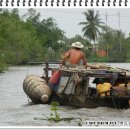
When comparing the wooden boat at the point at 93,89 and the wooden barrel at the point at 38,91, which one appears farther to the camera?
the wooden barrel at the point at 38,91

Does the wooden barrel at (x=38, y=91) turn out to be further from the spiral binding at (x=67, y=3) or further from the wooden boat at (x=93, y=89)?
the spiral binding at (x=67, y=3)

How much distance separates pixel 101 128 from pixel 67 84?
517 cm

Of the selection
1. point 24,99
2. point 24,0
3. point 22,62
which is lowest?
point 22,62

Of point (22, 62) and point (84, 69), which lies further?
point (22, 62)

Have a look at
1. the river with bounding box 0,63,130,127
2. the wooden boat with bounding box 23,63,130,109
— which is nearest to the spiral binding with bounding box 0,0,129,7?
the river with bounding box 0,63,130,127

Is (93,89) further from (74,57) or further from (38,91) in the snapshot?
(38,91)

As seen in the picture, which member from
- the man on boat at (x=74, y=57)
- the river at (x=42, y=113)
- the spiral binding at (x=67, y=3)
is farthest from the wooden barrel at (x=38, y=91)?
the spiral binding at (x=67, y=3)

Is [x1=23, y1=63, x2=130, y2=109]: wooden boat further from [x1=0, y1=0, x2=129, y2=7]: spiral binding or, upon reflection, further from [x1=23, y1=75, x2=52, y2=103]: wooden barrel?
[x1=0, y1=0, x2=129, y2=7]: spiral binding

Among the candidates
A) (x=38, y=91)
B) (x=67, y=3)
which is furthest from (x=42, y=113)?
(x=67, y=3)

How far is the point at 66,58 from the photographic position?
12.6m

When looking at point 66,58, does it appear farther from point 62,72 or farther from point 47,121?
point 47,121

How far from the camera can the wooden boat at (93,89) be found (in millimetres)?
11594

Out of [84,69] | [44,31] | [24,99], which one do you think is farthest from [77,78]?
[44,31]

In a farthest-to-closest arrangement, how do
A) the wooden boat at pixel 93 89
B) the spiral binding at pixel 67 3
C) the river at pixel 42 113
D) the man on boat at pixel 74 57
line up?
1. the man on boat at pixel 74 57
2. the wooden boat at pixel 93 89
3. the river at pixel 42 113
4. the spiral binding at pixel 67 3
